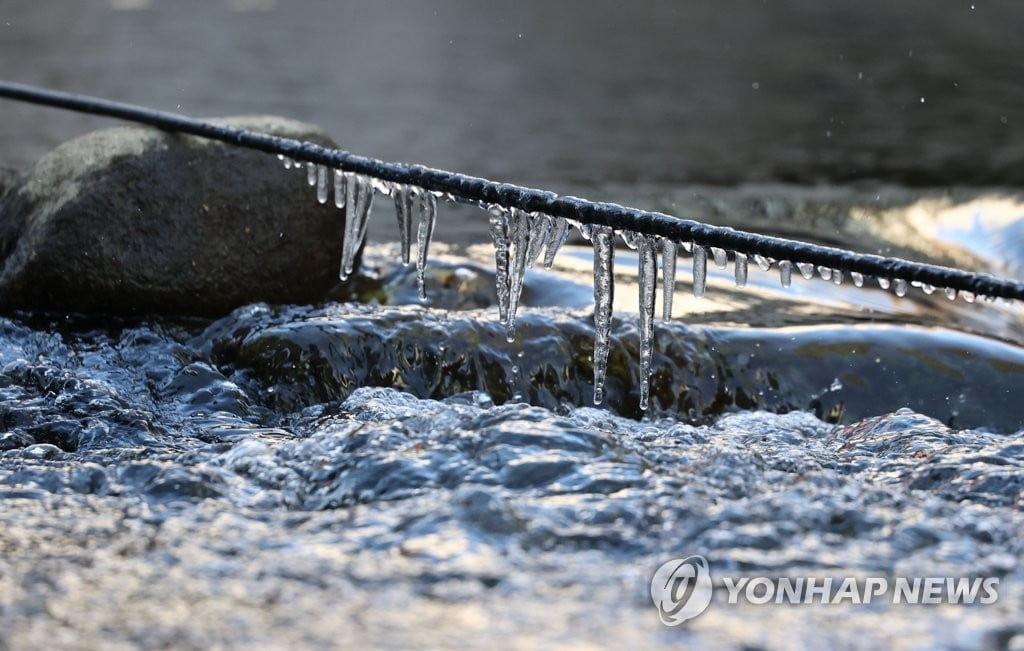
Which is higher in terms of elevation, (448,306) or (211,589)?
(448,306)

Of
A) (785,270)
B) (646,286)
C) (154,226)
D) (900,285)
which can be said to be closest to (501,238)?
(646,286)

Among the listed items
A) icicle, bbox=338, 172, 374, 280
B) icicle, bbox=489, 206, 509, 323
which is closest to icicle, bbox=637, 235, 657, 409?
icicle, bbox=489, 206, 509, 323

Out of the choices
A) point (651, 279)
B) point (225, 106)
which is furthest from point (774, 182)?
point (651, 279)

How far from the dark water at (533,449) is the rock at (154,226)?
148mm

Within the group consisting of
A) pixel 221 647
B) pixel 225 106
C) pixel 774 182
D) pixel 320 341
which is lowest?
pixel 221 647

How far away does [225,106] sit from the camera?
1091 centimetres

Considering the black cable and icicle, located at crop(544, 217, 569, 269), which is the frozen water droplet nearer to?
the black cable

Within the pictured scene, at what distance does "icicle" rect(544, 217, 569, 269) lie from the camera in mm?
3221

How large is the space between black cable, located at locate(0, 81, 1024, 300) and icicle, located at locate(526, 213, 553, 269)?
0.29 feet

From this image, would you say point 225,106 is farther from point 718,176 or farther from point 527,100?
point 718,176

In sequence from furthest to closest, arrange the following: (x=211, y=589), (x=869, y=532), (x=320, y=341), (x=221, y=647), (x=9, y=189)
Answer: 1. (x=9, y=189)
2. (x=320, y=341)
3. (x=869, y=532)
4. (x=211, y=589)
5. (x=221, y=647)

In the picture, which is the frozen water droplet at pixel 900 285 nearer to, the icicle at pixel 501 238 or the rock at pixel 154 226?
the icicle at pixel 501 238

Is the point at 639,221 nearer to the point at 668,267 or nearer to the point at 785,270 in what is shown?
the point at 668,267

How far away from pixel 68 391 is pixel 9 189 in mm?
1747
